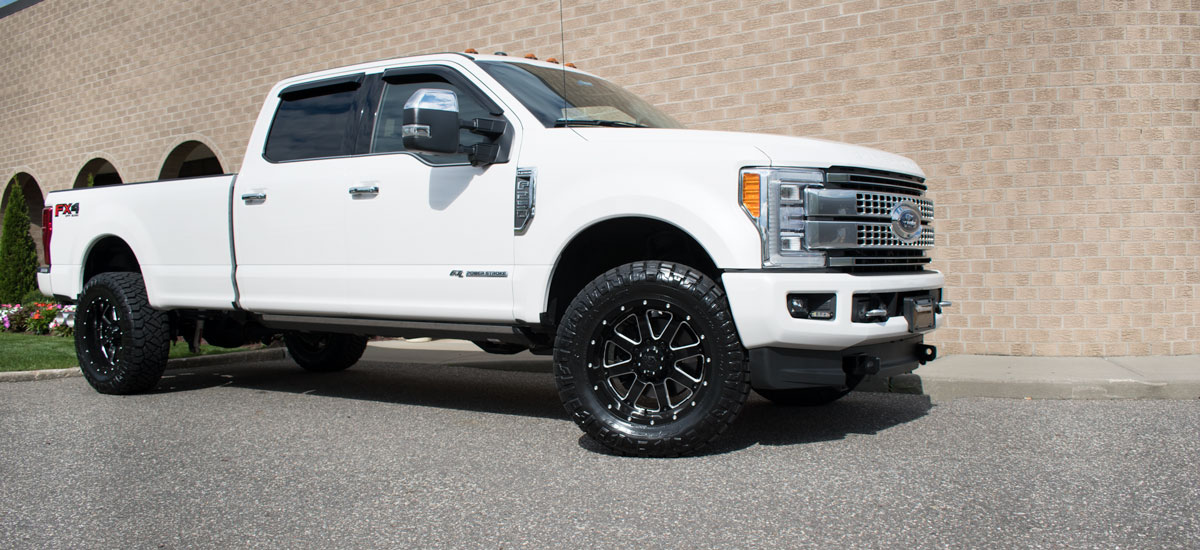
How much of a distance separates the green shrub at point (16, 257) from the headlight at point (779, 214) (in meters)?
17.8

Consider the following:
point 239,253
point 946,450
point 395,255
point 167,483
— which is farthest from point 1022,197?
point 167,483

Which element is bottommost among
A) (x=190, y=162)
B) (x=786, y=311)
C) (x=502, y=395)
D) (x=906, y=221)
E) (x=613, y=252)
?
(x=502, y=395)

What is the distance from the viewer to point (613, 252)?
228 inches

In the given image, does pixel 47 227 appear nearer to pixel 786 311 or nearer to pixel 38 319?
pixel 786 311

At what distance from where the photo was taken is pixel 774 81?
9.92 meters

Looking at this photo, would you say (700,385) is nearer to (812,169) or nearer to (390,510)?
(812,169)

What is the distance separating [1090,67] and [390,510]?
761cm

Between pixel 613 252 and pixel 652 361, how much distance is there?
99 cm

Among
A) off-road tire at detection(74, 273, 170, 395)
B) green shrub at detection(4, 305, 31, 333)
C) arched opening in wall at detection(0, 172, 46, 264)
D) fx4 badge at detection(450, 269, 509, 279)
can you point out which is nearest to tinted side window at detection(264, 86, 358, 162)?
fx4 badge at detection(450, 269, 509, 279)

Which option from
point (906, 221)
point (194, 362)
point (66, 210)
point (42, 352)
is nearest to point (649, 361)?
point (906, 221)

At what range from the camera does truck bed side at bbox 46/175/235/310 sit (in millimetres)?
6945

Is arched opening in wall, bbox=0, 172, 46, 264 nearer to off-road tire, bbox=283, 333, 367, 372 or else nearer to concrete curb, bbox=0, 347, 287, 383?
concrete curb, bbox=0, 347, 287, 383

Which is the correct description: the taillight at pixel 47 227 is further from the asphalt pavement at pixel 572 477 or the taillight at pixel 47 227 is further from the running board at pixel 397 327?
the running board at pixel 397 327

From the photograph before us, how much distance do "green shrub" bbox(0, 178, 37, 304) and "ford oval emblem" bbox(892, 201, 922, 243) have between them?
1797 centimetres
